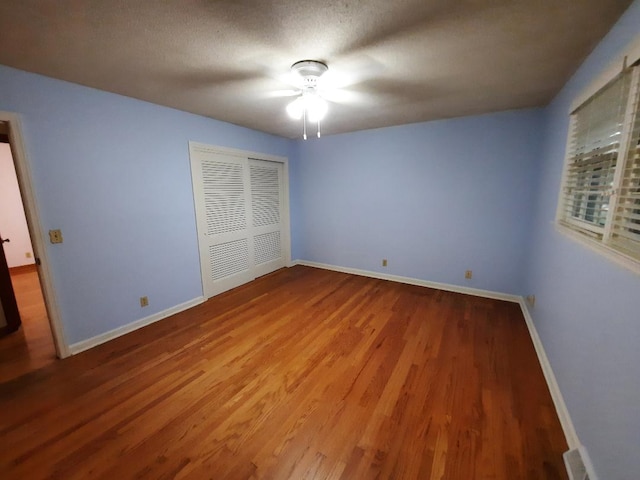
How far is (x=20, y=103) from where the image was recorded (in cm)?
187

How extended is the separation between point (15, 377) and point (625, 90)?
438 centimetres

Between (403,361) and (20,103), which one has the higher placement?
(20,103)

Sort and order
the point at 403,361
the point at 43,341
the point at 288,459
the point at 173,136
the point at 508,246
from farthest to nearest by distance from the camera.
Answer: the point at 508,246, the point at 173,136, the point at 43,341, the point at 403,361, the point at 288,459

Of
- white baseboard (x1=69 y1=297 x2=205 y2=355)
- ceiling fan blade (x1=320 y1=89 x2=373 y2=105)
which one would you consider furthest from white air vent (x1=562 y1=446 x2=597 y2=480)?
white baseboard (x1=69 y1=297 x2=205 y2=355)

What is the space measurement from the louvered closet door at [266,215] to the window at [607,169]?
142 inches

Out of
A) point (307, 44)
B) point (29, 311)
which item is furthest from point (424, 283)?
point (29, 311)

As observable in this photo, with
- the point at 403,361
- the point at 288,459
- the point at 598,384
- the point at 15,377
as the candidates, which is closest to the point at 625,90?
the point at 598,384

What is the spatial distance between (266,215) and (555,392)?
12.8 feet

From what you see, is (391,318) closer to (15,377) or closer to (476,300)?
(476,300)

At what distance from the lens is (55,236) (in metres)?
2.09

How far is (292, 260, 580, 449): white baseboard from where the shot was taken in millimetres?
1471

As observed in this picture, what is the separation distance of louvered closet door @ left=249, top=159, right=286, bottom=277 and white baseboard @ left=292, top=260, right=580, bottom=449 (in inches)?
23.9

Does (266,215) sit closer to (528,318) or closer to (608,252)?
(528,318)

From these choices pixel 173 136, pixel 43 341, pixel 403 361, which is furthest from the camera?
pixel 173 136
